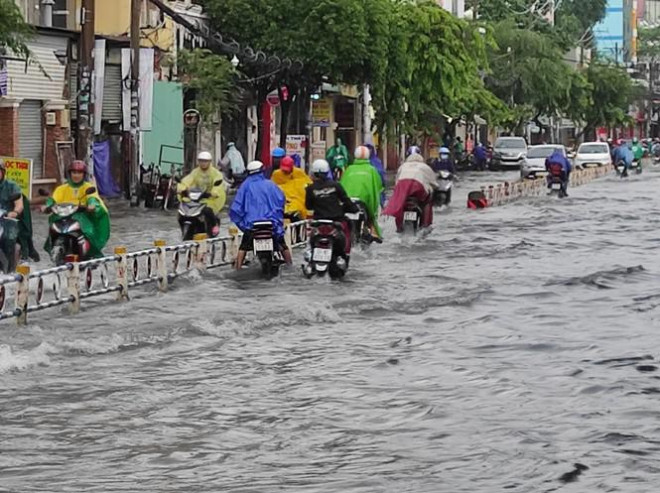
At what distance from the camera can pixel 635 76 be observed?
137750 mm

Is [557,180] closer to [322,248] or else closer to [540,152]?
[540,152]

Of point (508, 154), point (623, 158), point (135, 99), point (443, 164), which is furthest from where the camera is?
point (508, 154)

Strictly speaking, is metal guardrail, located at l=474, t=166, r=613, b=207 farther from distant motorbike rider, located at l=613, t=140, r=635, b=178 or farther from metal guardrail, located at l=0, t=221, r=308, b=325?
metal guardrail, located at l=0, t=221, r=308, b=325

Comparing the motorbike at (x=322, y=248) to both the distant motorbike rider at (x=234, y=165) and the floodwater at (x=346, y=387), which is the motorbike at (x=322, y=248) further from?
the distant motorbike rider at (x=234, y=165)

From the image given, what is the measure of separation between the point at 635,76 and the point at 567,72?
181ft

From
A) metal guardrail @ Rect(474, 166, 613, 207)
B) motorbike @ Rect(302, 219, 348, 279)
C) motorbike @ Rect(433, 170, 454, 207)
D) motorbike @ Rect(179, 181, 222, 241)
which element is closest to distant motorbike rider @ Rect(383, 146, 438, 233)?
motorbike @ Rect(179, 181, 222, 241)

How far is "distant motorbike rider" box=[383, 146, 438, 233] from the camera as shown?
2712 centimetres

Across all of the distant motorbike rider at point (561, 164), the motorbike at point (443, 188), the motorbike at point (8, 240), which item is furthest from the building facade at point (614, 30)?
the motorbike at point (8, 240)

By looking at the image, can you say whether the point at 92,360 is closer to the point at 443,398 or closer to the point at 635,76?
the point at 443,398

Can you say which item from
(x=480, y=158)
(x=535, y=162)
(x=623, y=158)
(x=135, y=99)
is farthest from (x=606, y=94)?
(x=135, y=99)

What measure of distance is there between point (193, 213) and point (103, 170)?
17.3 metres

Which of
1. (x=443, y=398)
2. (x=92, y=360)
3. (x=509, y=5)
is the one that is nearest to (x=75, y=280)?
(x=92, y=360)

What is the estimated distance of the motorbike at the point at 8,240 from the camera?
18891mm

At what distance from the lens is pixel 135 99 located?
36.1 metres
